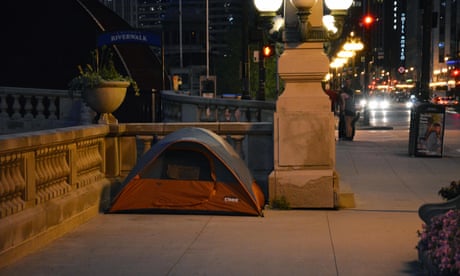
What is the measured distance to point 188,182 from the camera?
31.6 feet

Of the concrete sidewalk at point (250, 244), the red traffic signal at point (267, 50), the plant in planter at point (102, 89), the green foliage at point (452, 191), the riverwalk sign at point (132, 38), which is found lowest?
the concrete sidewalk at point (250, 244)

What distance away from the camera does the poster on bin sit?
17531mm

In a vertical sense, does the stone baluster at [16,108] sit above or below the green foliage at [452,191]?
above

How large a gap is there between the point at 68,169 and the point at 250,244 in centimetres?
271

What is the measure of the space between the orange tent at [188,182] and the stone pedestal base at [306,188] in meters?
0.52

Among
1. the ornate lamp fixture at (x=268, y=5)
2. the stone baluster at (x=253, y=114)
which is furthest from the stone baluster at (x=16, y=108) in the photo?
the ornate lamp fixture at (x=268, y=5)

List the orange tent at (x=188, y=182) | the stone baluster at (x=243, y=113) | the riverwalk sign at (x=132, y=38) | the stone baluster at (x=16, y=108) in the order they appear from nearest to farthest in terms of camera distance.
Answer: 1. the orange tent at (x=188, y=182)
2. the riverwalk sign at (x=132, y=38)
3. the stone baluster at (x=243, y=113)
4. the stone baluster at (x=16, y=108)

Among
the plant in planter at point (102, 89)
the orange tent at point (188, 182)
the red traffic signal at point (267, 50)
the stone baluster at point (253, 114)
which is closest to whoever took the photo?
the orange tent at point (188, 182)

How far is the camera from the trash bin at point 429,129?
1754 cm

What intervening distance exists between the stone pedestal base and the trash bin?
26.5 ft

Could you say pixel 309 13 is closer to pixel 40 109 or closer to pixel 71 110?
pixel 71 110

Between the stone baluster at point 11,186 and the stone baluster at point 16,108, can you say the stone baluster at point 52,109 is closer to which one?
the stone baluster at point 16,108

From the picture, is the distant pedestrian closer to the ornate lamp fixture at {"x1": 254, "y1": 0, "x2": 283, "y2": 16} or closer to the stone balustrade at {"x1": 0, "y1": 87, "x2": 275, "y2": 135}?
the stone balustrade at {"x1": 0, "y1": 87, "x2": 275, "y2": 135}

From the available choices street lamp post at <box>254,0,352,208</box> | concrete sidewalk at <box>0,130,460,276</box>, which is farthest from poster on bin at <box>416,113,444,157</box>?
street lamp post at <box>254,0,352,208</box>
